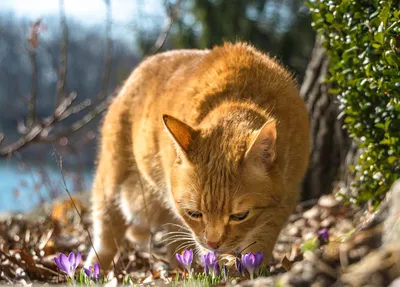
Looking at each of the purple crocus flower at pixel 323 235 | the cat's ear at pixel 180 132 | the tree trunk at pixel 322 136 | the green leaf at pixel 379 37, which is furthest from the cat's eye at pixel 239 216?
the tree trunk at pixel 322 136

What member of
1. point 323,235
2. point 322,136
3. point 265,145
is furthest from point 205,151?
point 322,136

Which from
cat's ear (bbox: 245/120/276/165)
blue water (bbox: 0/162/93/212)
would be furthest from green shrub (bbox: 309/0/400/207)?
blue water (bbox: 0/162/93/212)

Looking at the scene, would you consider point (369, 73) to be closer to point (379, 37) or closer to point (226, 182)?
point (379, 37)

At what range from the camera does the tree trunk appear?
5.45 meters

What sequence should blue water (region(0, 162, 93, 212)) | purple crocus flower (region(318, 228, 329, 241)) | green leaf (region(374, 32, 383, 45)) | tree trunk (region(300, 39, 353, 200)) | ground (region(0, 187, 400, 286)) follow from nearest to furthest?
1. ground (region(0, 187, 400, 286))
2. green leaf (region(374, 32, 383, 45))
3. purple crocus flower (region(318, 228, 329, 241))
4. tree trunk (region(300, 39, 353, 200))
5. blue water (region(0, 162, 93, 212))

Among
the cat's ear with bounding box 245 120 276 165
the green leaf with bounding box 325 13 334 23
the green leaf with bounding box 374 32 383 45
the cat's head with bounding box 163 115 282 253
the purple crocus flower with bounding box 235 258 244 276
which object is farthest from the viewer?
the green leaf with bounding box 325 13 334 23

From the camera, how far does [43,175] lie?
6691mm

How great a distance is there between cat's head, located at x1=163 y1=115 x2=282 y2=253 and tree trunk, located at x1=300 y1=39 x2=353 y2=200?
2.41 metres

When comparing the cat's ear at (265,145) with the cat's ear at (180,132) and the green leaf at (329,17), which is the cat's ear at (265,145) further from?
the green leaf at (329,17)

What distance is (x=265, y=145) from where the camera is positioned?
9.98ft

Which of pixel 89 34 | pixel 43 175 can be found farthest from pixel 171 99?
pixel 89 34

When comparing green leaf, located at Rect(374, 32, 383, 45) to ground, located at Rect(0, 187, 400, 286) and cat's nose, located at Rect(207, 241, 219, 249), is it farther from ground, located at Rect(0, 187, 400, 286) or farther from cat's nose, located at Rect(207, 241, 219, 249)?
cat's nose, located at Rect(207, 241, 219, 249)

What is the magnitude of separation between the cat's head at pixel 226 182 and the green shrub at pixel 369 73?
79 centimetres

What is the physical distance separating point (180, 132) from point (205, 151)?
180 mm
